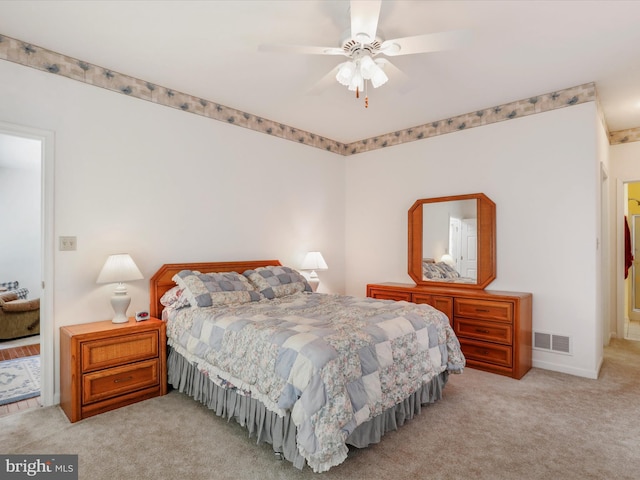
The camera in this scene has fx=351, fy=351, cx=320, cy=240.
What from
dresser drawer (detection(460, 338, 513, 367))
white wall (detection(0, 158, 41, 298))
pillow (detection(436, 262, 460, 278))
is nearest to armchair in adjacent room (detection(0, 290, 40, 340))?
white wall (detection(0, 158, 41, 298))

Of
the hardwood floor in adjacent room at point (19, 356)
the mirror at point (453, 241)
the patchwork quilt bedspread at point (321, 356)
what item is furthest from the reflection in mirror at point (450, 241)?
the hardwood floor in adjacent room at point (19, 356)

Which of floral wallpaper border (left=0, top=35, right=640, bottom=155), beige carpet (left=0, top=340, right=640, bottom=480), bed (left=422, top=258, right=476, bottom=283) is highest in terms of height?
floral wallpaper border (left=0, top=35, right=640, bottom=155)

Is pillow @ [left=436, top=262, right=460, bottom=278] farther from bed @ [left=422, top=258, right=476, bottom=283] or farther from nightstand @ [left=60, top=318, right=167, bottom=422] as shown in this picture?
nightstand @ [left=60, top=318, right=167, bottom=422]

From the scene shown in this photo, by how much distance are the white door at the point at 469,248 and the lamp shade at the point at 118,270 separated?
3440mm

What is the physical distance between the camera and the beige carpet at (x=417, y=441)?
1993 millimetres

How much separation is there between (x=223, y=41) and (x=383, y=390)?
2.75m

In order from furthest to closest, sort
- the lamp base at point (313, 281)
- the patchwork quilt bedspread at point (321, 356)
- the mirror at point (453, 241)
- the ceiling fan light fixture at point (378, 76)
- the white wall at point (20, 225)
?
the white wall at point (20, 225) < the lamp base at point (313, 281) < the mirror at point (453, 241) < the ceiling fan light fixture at point (378, 76) < the patchwork quilt bedspread at point (321, 356)

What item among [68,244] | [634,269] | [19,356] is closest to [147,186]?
[68,244]

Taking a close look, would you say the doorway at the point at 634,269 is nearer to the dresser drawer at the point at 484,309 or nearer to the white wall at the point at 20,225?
the dresser drawer at the point at 484,309

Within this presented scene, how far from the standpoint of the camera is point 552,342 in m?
3.60

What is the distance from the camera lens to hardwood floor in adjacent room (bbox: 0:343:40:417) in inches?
107

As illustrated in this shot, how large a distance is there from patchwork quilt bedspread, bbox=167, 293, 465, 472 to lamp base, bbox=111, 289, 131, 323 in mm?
365

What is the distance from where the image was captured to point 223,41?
8.78 feet

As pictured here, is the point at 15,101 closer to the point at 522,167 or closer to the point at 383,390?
the point at 383,390
